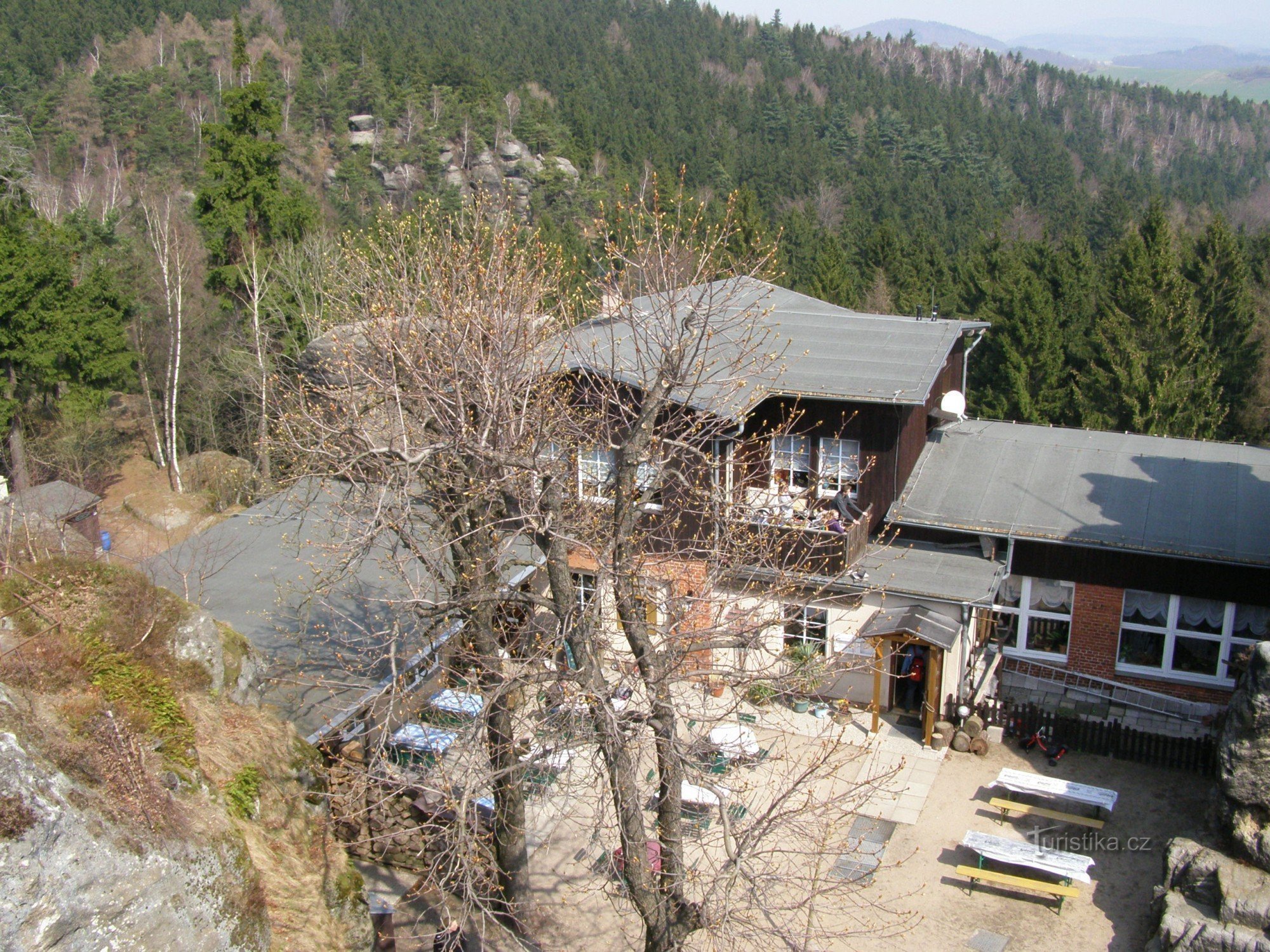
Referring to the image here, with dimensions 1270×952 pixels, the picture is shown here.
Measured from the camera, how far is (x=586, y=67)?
83062 mm

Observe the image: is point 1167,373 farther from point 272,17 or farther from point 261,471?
point 272,17

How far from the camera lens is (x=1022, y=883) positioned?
39.6ft

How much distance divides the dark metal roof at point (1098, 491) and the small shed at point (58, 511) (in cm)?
1420

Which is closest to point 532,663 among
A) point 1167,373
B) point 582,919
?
point 582,919

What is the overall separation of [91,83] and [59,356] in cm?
4336

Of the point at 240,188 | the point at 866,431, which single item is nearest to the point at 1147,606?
the point at 866,431

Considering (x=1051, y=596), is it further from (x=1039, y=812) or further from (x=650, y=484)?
(x=650, y=484)

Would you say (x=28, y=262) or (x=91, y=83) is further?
(x=91, y=83)

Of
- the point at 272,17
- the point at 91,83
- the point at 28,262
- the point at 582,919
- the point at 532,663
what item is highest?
the point at 272,17

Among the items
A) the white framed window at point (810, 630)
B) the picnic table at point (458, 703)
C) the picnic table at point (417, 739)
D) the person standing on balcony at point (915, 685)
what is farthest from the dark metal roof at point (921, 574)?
the picnic table at point (417, 739)

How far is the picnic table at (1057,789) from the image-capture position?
13219mm

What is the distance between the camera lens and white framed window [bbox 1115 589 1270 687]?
614 inches

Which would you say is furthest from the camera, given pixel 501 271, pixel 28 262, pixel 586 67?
pixel 586 67

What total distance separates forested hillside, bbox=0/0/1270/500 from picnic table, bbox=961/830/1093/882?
9.07 metres
